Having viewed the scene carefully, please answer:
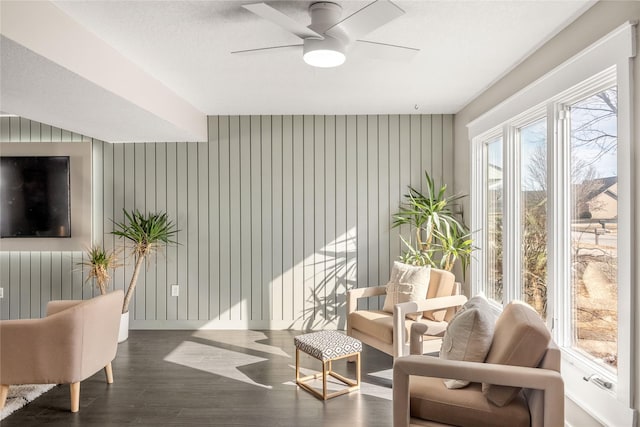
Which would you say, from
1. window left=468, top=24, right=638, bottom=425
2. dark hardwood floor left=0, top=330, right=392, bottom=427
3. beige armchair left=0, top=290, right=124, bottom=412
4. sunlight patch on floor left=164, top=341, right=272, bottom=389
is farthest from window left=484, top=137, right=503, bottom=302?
beige armchair left=0, top=290, right=124, bottom=412

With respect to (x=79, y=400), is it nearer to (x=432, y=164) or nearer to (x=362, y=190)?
(x=362, y=190)

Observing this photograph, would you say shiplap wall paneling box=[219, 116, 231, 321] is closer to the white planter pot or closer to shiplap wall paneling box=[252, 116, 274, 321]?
shiplap wall paneling box=[252, 116, 274, 321]

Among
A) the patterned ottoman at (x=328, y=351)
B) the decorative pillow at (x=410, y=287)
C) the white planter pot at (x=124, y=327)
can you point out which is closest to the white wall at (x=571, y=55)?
the decorative pillow at (x=410, y=287)

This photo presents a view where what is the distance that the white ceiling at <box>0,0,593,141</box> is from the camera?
2104mm

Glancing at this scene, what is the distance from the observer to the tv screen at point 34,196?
4.43m

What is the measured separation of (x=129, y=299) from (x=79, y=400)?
1507 mm

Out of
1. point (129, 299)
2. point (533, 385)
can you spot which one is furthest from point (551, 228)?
point (129, 299)

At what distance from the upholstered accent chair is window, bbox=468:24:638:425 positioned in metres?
0.44

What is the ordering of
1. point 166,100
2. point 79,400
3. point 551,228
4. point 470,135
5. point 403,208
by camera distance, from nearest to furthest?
point 551,228 < point 79,400 < point 166,100 < point 470,135 < point 403,208

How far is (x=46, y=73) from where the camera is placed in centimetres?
222

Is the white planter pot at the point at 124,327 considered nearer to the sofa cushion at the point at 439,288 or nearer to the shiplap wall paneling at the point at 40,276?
the shiplap wall paneling at the point at 40,276

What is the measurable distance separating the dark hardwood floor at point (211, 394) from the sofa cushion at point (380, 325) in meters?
0.33

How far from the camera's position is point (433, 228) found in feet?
13.7

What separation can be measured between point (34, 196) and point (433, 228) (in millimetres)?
4434
